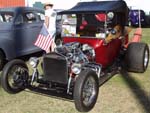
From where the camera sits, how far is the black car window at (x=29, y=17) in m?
10.1

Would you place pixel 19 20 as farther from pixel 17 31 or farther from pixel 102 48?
pixel 102 48

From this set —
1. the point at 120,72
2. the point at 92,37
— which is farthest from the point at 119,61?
the point at 92,37

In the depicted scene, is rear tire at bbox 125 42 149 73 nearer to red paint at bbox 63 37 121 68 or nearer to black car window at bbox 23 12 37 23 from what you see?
red paint at bbox 63 37 121 68

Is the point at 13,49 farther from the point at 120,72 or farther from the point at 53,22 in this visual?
the point at 120,72

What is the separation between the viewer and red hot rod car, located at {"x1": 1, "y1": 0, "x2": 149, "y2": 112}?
19.2 feet

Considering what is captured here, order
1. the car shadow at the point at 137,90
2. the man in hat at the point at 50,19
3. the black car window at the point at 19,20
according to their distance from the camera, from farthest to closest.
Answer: the black car window at the point at 19,20, the man in hat at the point at 50,19, the car shadow at the point at 137,90

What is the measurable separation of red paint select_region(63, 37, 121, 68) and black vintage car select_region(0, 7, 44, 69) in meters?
2.41

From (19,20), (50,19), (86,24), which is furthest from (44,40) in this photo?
(19,20)

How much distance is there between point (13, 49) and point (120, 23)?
3283 millimetres

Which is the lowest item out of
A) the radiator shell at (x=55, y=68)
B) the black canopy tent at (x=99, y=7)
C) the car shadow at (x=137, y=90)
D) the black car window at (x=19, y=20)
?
the car shadow at (x=137, y=90)

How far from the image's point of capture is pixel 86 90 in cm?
572

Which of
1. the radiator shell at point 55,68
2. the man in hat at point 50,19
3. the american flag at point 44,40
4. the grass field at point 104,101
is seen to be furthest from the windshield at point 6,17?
the radiator shell at point 55,68

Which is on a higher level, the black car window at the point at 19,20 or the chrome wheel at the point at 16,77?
the black car window at the point at 19,20

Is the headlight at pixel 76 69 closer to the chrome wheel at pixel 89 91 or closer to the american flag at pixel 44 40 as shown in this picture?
the chrome wheel at pixel 89 91
